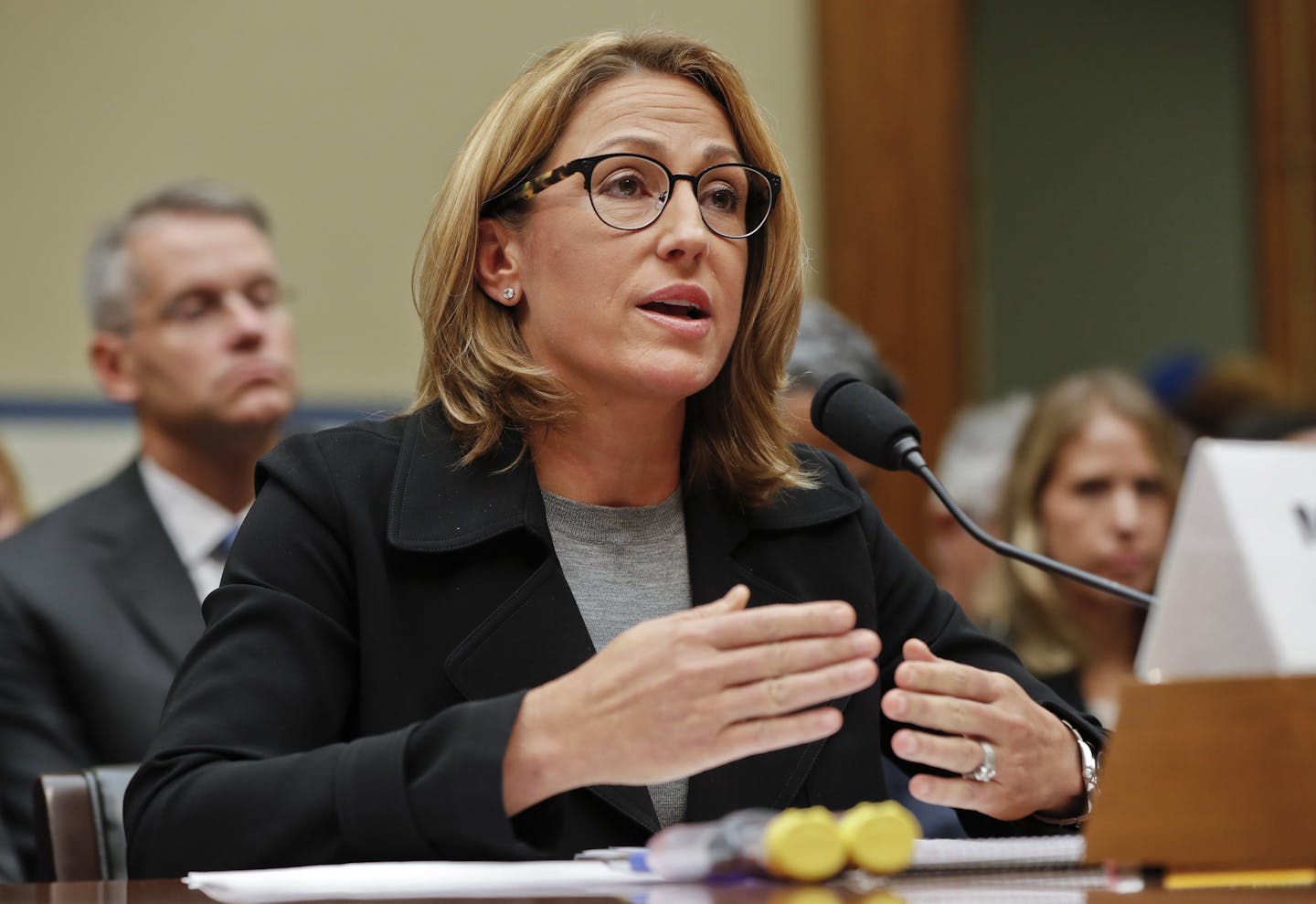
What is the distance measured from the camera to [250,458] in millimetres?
3275

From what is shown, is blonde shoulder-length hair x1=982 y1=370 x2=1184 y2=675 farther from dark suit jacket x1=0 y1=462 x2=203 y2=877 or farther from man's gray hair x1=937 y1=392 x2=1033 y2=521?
dark suit jacket x1=0 y1=462 x2=203 y2=877

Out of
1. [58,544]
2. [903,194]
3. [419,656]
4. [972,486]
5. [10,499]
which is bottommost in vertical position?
[972,486]

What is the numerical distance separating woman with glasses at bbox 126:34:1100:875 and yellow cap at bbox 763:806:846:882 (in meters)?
0.12

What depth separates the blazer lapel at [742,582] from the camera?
1.69 meters

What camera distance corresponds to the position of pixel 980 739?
1514 mm

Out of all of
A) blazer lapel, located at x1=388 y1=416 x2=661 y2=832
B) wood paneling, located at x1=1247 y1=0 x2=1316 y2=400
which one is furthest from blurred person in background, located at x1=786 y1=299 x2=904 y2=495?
wood paneling, located at x1=1247 y1=0 x2=1316 y2=400

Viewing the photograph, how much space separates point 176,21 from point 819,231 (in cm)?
183

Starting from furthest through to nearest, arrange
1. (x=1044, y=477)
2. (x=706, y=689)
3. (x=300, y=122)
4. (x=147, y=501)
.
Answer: (x=300, y=122)
(x=1044, y=477)
(x=147, y=501)
(x=706, y=689)

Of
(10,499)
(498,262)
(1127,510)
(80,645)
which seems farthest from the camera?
(10,499)

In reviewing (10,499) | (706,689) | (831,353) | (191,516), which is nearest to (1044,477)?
(831,353)

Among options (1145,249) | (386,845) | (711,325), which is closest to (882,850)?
(386,845)

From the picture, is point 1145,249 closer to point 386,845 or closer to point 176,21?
point 176,21

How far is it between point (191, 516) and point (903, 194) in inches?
93.8

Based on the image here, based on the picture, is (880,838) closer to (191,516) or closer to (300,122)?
(191,516)
